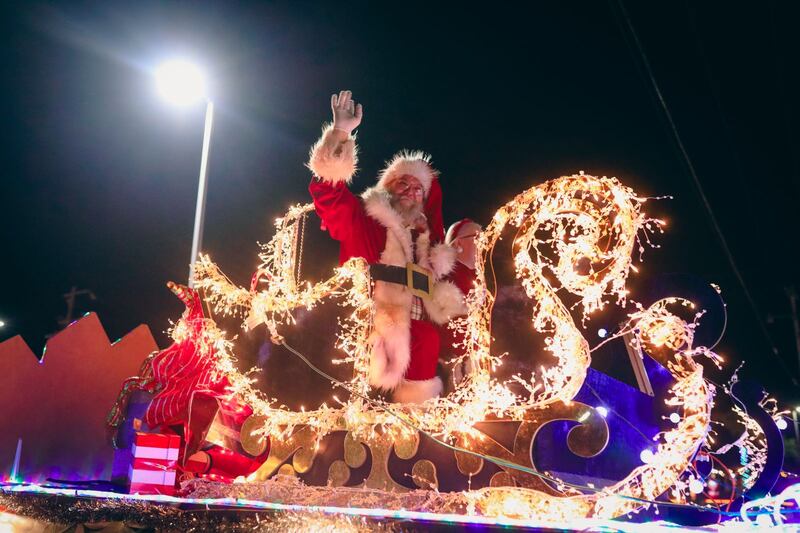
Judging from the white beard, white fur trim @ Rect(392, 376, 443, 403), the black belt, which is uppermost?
the white beard

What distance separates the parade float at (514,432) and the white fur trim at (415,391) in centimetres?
13

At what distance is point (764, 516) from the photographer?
1.51 meters

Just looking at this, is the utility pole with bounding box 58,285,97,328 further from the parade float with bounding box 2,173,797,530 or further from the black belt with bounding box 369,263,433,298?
the black belt with bounding box 369,263,433,298

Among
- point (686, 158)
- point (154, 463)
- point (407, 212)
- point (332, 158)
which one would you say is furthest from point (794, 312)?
point (154, 463)

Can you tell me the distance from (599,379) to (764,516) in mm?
537

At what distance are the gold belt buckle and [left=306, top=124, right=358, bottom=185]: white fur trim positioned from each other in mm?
496

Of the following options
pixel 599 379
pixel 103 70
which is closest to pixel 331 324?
pixel 599 379

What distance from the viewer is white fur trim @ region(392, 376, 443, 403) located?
2283 mm

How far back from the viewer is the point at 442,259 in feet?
8.36

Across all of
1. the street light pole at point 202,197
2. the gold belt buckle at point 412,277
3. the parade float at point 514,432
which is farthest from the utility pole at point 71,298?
the gold belt buckle at point 412,277

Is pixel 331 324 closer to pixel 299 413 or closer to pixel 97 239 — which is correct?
pixel 299 413

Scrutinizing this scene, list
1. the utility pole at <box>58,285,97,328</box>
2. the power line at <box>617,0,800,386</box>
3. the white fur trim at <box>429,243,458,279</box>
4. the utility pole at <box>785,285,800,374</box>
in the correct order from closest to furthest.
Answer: the white fur trim at <box>429,243,458,279</box> → the power line at <box>617,0,800,386</box> → the utility pole at <box>58,285,97,328</box> → the utility pole at <box>785,285,800,374</box>

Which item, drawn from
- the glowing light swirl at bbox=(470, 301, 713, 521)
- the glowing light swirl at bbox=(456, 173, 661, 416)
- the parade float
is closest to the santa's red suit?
the parade float

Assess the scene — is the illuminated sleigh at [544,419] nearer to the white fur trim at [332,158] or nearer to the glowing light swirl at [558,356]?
the glowing light swirl at [558,356]
